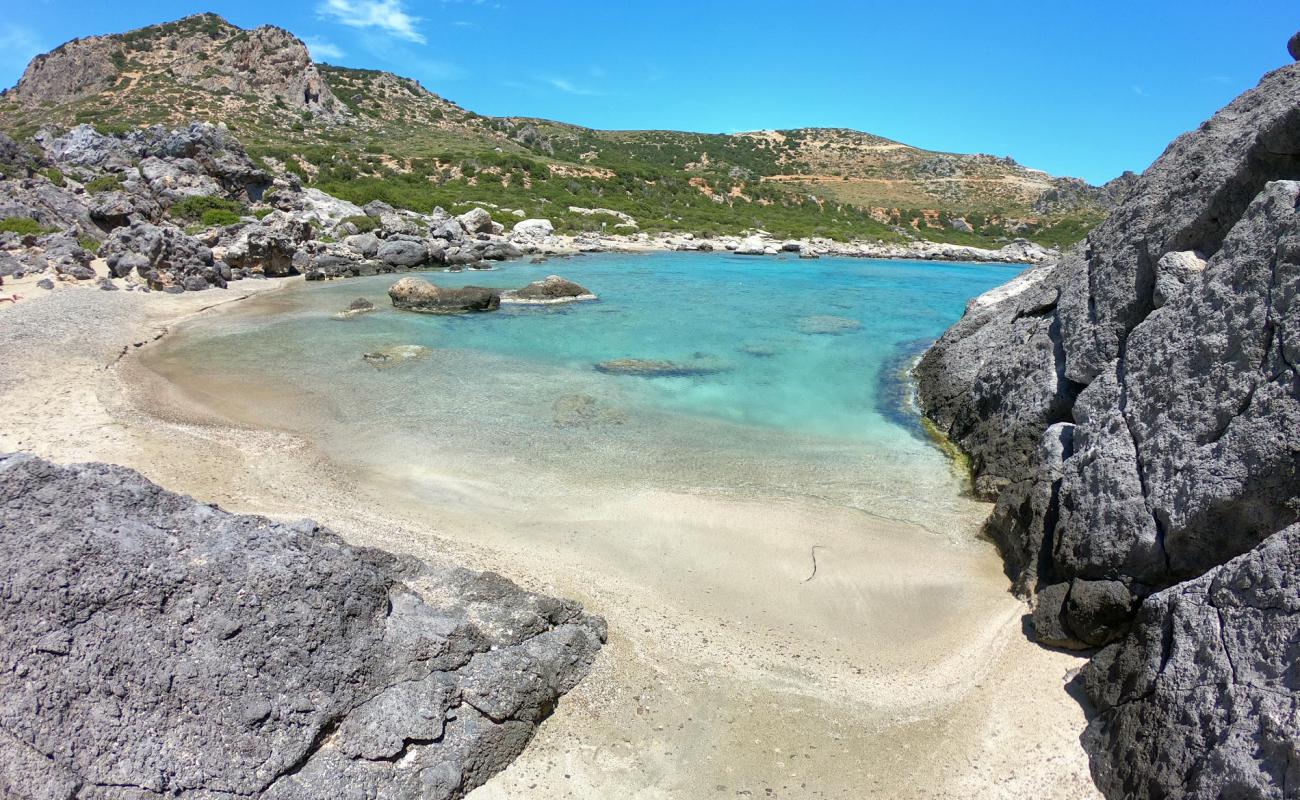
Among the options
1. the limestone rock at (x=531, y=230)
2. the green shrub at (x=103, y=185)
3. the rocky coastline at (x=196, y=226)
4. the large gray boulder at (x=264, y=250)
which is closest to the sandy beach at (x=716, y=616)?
the rocky coastline at (x=196, y=226)

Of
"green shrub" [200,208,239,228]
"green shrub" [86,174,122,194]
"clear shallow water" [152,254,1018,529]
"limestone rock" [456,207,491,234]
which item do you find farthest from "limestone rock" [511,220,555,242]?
"green shrub" [86,174,122,194]

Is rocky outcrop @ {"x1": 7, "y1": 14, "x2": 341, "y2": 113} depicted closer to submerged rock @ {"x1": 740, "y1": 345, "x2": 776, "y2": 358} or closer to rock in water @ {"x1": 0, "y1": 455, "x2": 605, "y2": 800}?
submerged rock @ {"x1": 740, "y1": 345, "x2": 776, "y2": 358}

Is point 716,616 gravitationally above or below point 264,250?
below

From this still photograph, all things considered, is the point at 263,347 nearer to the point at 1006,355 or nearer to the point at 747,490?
the point at 747,490

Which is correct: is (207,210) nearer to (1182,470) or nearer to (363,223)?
(363,223)

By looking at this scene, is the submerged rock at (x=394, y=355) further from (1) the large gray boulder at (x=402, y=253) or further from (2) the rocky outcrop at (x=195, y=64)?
(2) the rocky outcrop at (x=195, y=64)

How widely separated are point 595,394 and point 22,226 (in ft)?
80.3

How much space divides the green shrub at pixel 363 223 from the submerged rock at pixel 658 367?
25822 mm

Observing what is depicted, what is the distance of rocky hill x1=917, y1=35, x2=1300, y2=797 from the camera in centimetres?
434

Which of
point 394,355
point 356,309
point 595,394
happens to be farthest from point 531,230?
point 595,394

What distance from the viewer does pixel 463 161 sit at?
6306 cm

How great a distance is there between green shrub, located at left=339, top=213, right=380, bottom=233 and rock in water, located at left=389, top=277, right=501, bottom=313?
51.0 ft

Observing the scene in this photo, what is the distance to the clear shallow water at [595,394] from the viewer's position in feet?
34.4

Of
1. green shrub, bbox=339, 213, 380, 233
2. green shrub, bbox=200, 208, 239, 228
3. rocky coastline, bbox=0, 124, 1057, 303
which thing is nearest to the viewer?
rocky coastline, bbox=0, 124, 1057, 303
